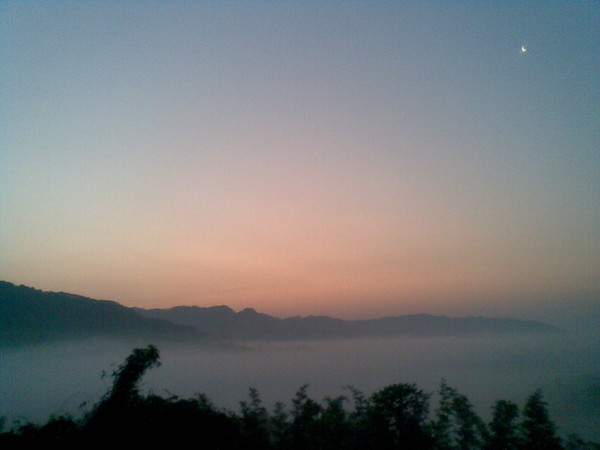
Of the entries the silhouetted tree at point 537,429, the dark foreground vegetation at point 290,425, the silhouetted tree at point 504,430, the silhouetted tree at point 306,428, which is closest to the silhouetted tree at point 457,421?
the dark foreground vegetation at point 290,425

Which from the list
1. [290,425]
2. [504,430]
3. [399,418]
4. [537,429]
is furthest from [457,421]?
[290,425]

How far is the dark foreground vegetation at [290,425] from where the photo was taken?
1302 cm

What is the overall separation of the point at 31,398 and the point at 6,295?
5308 centimetres

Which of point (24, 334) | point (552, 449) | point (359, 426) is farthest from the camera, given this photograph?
point (24, 334)

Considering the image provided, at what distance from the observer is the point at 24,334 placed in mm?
193000

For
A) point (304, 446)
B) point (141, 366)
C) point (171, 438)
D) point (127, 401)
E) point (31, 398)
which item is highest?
point (141, 366)

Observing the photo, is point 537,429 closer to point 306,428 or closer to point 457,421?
point 457,421

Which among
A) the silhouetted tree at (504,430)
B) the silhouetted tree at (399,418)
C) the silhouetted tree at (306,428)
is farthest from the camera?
the silhouetted tree at (504,430)

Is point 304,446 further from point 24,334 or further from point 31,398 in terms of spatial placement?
point 24,334

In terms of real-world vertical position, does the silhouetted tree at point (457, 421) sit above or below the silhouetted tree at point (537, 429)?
below

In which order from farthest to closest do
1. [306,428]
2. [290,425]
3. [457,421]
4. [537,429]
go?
[457,421] < [290,425] < [306,428] < [537,429]

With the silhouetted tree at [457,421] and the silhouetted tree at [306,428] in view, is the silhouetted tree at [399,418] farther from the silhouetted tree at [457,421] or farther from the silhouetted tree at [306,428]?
the silhouetted tree at [457,421]

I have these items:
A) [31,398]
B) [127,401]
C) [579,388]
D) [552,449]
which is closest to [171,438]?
[127,401]

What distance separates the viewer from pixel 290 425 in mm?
26500
